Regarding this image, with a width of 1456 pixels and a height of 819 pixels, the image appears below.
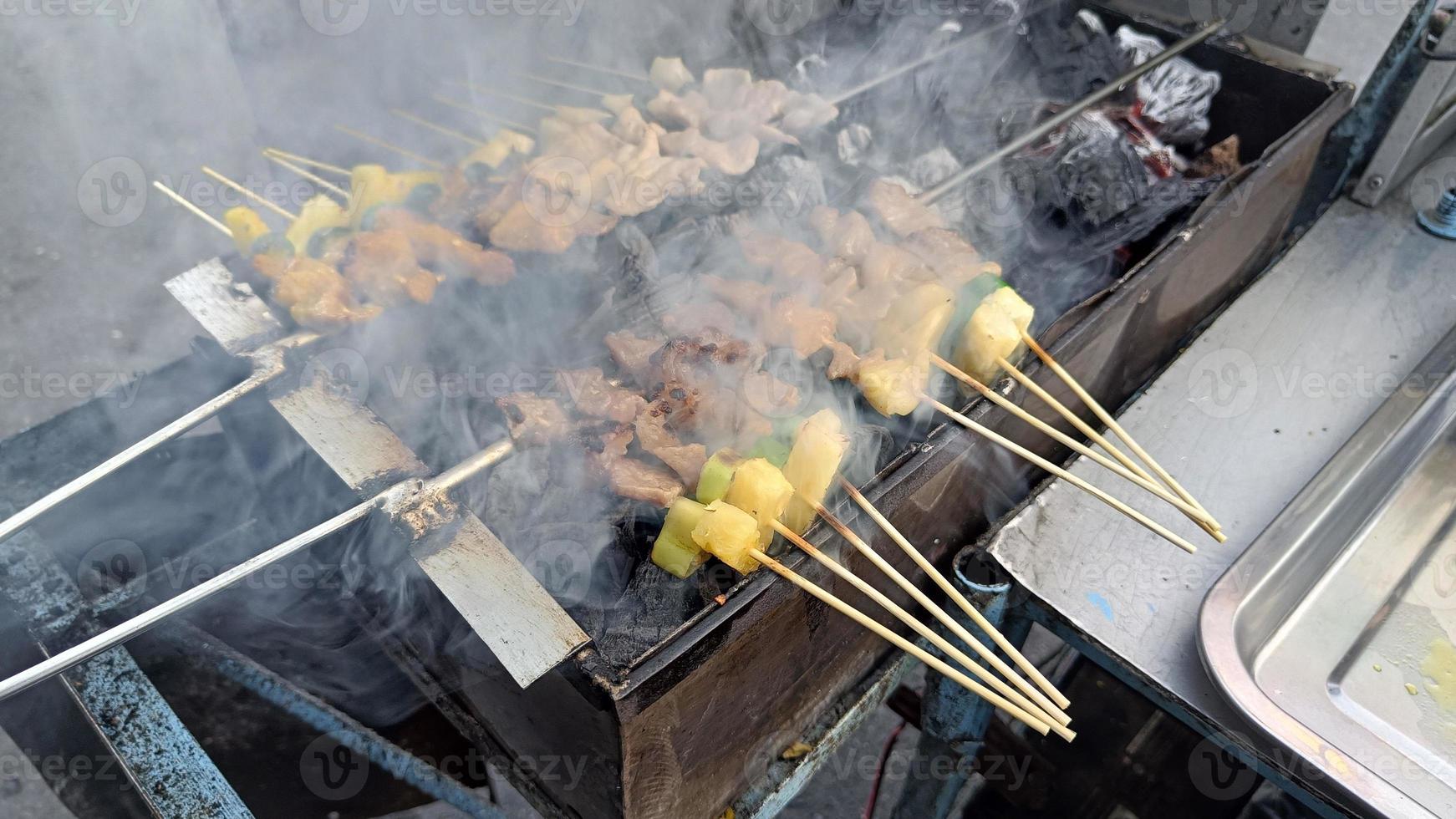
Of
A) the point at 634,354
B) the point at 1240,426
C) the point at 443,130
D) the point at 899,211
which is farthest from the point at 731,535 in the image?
the point at 443,130

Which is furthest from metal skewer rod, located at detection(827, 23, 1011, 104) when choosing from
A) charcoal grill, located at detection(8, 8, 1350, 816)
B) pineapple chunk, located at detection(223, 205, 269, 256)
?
pineapple chunk, located at detection(223, 205, 269, 256)

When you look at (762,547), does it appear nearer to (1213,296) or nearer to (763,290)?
(763,290)

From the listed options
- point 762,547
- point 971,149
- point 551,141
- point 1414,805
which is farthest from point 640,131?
point 1414,805

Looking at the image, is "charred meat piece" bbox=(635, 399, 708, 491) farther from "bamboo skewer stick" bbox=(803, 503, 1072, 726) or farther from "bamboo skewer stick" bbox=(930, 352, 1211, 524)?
"bamboo skewer stick" bbox=(930, 352, 1211, 524)

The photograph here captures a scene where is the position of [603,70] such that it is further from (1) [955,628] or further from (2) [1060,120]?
(1) [955,628]

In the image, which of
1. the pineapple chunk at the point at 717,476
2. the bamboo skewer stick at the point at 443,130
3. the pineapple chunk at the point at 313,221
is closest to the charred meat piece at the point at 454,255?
the pineapple chunk at the point at 313,221
